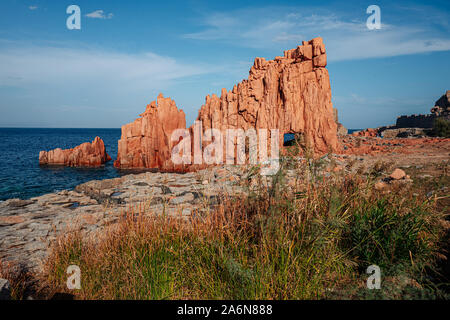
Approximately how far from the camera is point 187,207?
741 centimetres

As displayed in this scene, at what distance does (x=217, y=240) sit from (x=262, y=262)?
72 centimetres

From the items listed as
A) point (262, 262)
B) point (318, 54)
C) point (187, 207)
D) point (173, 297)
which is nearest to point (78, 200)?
point (187, 207)

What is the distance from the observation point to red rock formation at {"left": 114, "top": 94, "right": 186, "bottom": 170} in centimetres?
2347

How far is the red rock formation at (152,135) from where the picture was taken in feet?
77.0

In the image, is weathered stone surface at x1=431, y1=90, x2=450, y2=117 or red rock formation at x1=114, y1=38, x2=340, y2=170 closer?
red rock formation at x1=114, y1=38, x2=340, y2=170

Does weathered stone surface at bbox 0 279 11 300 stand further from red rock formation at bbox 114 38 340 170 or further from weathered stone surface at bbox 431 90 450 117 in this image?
weathered stone surface at bbox 431 90 450 117

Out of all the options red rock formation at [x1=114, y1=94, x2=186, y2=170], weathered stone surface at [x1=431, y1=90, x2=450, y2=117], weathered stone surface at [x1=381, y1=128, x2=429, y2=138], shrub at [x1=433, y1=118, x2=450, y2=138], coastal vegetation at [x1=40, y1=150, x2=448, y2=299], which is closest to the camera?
coastal vegetation at [x1=40, y1=150, x2=448, y2=299]

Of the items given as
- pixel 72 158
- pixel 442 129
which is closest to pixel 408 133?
pixel 442 129

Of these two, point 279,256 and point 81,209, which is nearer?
point 279,256

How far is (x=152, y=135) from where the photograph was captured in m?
23.7

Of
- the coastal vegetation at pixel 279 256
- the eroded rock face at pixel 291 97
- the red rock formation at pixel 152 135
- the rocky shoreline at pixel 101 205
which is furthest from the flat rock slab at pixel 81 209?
the red rock formation at pixel 152 135

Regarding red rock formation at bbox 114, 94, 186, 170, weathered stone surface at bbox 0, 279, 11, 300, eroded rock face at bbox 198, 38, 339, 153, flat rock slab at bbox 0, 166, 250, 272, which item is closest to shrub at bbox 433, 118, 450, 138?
eroded rock face at bbox 198, 38, 339, 153

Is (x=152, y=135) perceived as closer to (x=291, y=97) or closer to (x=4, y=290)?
(x=291, y=97)
